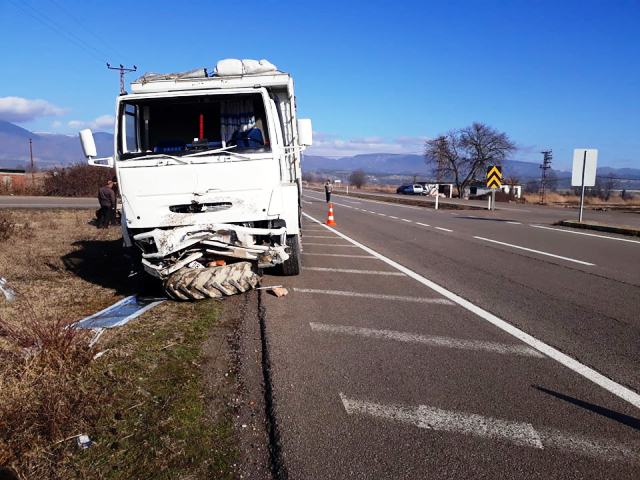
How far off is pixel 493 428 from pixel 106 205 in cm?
1624

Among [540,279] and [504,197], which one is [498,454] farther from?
[504,197]

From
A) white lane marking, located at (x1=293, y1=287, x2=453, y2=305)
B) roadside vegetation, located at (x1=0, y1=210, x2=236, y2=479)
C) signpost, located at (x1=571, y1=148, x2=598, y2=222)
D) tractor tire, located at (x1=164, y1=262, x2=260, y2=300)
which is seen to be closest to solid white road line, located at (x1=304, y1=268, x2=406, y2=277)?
white lane marking, located at (x1=293, y1=287, x2=453, y2=305)

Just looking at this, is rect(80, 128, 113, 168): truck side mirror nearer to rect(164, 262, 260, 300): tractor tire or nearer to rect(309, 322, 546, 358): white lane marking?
rect(164, 262, 260, 300): tractor tire

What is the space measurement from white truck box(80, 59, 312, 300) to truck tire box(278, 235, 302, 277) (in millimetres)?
408

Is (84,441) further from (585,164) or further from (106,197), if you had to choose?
(585,164)

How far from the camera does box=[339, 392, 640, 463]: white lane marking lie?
319 cm

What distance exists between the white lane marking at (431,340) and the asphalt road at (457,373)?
2 centimetres

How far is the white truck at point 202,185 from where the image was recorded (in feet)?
22.4

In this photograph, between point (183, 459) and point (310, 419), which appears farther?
point (310, 419)

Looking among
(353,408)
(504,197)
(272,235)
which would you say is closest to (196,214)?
(272,235)

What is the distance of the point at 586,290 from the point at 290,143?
5321 mm

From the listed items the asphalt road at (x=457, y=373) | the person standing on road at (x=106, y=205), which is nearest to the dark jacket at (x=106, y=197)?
the person standing on road at (x=106, y=205)

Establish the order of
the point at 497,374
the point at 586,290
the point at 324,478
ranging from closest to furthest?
the point at 324,478 → the point at 497,374 → the point at 586,290

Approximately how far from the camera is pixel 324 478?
9.45ft
